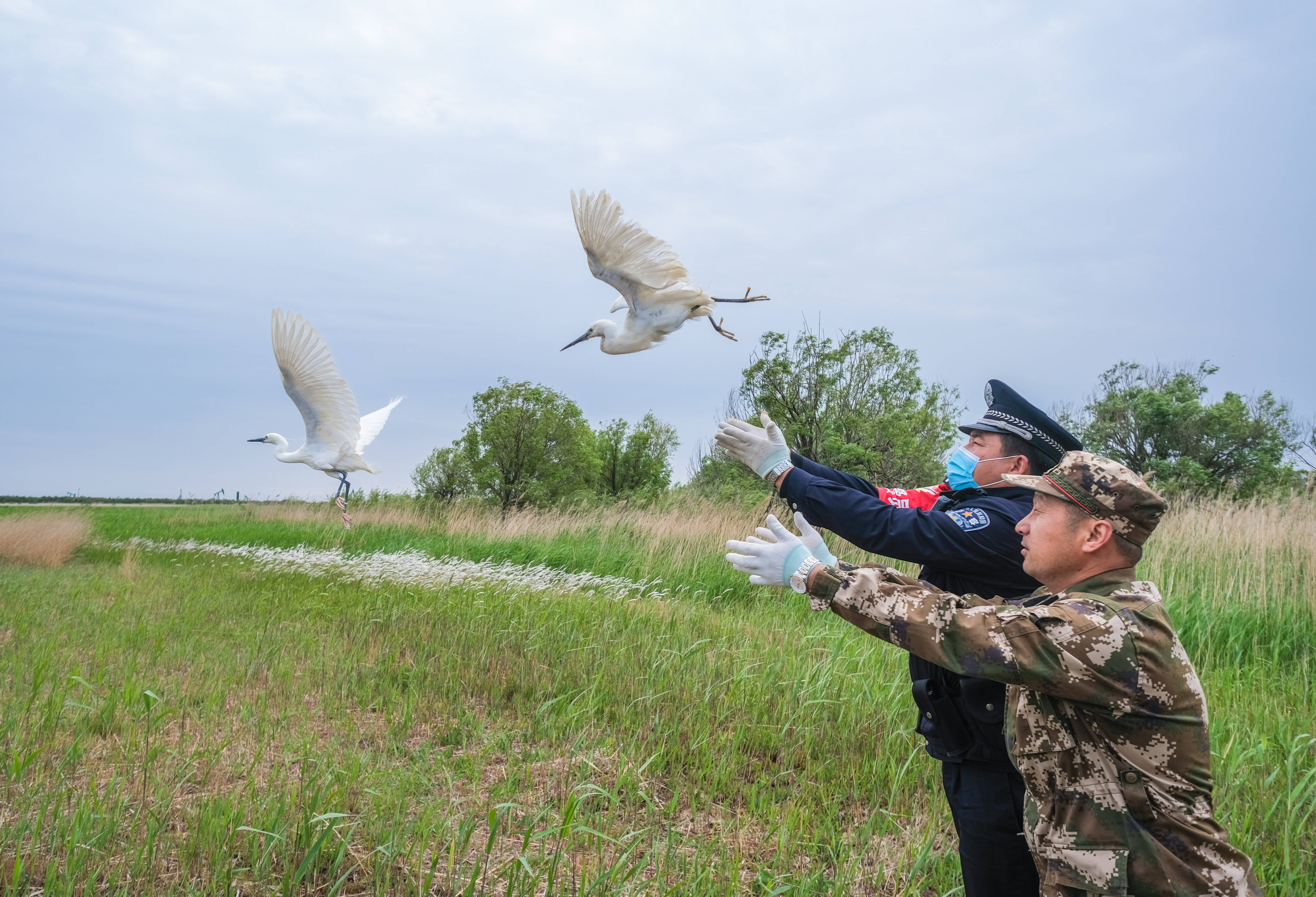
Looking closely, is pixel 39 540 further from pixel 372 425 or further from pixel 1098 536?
pixel 1098 536

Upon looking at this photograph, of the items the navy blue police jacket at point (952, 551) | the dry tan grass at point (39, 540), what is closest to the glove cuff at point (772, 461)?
the navy blue police jacket at point (952, 551)

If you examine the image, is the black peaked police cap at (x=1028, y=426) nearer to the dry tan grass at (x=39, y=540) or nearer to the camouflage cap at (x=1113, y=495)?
the camouflage cap at (x=1113, y=495)

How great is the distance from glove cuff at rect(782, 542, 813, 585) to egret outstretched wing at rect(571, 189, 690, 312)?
234 cm

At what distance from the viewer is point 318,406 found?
27.9 feet

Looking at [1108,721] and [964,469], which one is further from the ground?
[964,469]

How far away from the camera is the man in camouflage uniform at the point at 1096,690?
1479mm

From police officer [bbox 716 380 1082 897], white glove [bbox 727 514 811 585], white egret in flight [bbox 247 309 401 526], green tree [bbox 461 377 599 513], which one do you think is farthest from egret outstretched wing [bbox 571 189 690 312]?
green tree [bbox 461 377 599 513]

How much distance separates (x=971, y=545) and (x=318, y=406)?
787cm

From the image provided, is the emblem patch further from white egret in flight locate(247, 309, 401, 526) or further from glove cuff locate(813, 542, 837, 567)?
white egret in flight locate(247, 309, 401, 526)

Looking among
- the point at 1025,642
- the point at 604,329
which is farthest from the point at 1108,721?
the point at 604,329

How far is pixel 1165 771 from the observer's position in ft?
4.99

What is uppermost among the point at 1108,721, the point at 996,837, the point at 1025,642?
the point at 1025,642

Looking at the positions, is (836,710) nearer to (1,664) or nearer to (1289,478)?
(1,664)

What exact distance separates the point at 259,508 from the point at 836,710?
24.4 metres
